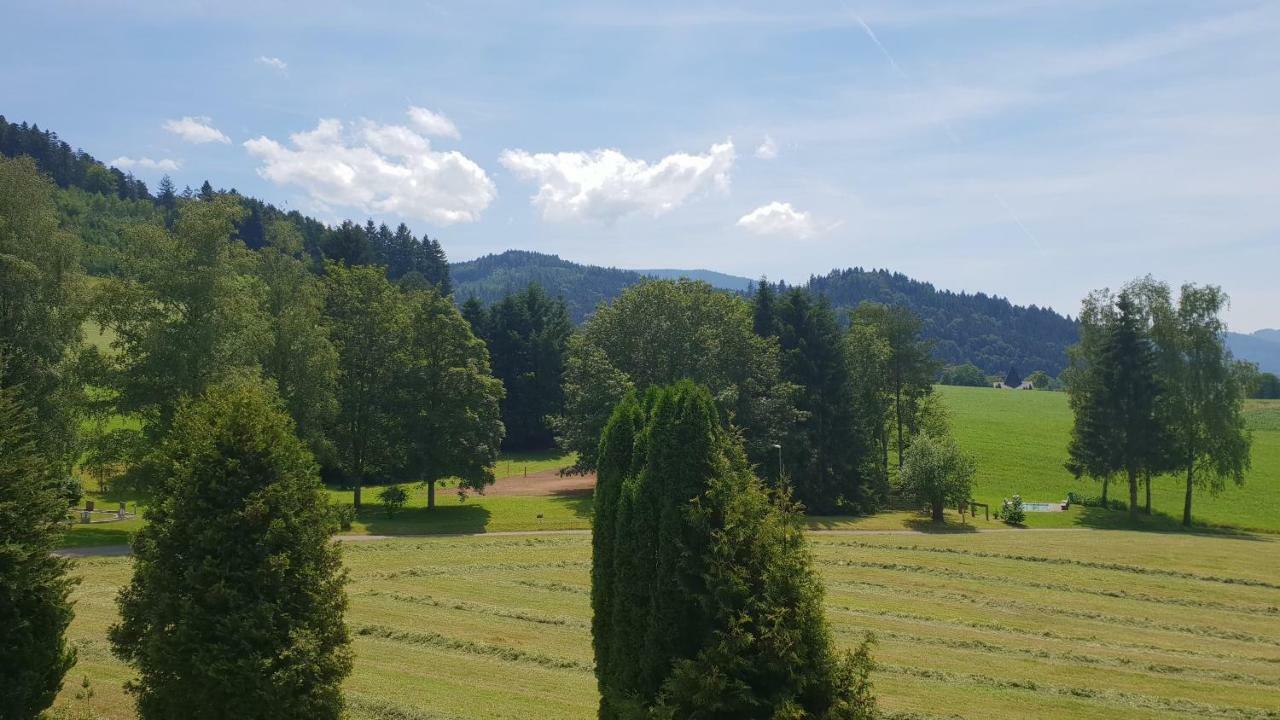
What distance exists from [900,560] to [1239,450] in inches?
1309

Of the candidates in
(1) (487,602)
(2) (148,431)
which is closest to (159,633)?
(1) (487,602)

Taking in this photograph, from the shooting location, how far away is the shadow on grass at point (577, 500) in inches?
1814

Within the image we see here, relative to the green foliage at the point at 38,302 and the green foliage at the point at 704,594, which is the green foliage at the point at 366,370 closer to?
the green foliage at the point at 38,302

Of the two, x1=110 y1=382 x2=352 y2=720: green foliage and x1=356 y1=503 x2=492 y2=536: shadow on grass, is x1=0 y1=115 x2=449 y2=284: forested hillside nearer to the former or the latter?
x1=356 y1=503 x2=492 y2=536: shadow on grass

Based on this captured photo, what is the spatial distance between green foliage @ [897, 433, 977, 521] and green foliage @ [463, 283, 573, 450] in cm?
3678

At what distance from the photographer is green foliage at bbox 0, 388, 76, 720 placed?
1231 cm

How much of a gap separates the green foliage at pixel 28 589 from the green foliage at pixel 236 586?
122 cm

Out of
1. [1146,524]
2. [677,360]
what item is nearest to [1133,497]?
[1146,524]

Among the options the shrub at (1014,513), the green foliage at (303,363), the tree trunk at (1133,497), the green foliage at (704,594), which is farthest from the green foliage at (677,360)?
the green foliage at (704,594)

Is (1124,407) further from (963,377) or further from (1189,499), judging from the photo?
(963,377)

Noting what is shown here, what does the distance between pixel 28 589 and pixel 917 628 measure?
2080 centimetres

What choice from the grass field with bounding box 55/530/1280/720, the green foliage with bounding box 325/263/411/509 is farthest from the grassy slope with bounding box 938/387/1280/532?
the green foliage with bounding box 325/263/411/509

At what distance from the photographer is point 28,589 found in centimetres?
1250

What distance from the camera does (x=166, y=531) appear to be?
38.8 feet
